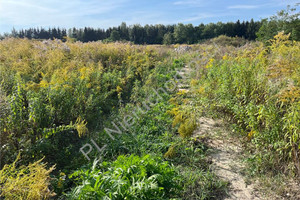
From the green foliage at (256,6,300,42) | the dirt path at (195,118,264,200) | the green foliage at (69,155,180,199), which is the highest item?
the green foliage at (256,6,300,42)

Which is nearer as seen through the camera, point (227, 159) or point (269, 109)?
point (269, 109)

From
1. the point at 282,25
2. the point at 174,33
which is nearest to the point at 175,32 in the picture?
the point at 174,33

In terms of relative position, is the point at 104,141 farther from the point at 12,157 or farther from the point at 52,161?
the point at 12,157

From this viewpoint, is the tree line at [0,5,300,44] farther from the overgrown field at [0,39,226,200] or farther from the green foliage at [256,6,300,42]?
the overgrown field at [0,39,226,200]

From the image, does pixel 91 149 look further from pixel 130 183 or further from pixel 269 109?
pixel 269 109

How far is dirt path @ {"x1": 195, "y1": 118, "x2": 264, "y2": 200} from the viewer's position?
7.48 feet

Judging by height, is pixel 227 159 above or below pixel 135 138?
below

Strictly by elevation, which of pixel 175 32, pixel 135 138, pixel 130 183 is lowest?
pixel 135 138

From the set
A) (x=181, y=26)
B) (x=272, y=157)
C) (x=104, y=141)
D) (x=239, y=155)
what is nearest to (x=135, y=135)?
(x=104, y=141)

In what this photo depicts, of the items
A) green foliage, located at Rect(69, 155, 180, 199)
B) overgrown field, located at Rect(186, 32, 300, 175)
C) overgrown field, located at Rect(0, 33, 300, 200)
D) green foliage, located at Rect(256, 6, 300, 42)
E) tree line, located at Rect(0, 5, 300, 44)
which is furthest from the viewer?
tree line, located at Rect(0, 5, 300, 44)

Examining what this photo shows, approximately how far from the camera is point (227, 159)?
284 centimetres

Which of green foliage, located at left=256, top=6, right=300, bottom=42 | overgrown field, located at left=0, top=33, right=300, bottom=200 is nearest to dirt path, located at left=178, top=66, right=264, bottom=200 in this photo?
overgrown field, located at left=0, top=33, right=300, bottom=200

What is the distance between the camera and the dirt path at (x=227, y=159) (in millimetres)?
2279

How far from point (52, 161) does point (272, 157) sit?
2944mm
